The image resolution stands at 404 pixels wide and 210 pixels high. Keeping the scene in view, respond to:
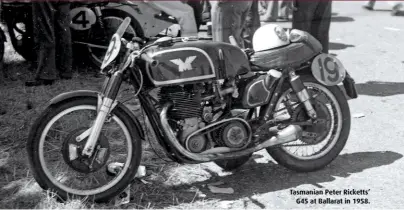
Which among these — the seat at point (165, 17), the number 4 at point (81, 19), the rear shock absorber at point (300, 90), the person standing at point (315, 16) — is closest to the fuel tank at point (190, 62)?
the rear shock absorber at point (300, 90)

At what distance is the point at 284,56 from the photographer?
4203 mm

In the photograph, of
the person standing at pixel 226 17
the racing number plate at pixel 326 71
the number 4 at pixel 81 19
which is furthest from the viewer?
the number 4 at pixel 81 19

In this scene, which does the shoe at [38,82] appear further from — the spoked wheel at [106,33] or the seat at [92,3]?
the seat at [92,3]

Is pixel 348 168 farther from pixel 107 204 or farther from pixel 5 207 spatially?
pixel 5 207

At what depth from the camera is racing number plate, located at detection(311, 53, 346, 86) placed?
432 centimetres

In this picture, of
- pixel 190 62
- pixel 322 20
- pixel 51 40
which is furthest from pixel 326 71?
pixel 51 40

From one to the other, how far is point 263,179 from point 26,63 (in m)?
4.70

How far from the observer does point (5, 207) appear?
12.6ft

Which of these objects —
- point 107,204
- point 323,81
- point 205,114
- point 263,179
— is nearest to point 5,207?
point 107,204

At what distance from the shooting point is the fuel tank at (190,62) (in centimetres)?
382

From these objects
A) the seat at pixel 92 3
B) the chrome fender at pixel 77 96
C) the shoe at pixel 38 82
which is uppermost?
the chrome fender at pixel 77 96

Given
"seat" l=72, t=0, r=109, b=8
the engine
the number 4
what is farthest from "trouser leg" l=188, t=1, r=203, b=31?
the engine

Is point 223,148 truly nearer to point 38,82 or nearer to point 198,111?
point 198,111

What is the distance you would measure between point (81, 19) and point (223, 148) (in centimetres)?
380
